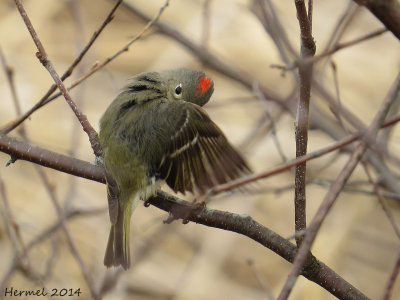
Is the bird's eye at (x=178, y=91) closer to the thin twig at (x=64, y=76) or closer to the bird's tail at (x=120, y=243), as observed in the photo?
the bird's tail at (x=120, y=243)

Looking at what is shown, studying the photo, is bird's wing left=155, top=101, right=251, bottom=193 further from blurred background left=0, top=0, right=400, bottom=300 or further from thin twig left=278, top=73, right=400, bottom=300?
blurred background left=0, top=0, right=400, bottom=300

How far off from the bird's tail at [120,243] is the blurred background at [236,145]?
82.1 inches

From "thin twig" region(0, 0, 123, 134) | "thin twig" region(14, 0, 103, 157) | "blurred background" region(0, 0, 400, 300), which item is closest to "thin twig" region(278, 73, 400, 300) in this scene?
"thin twig" region(14, 0, 103, 157)

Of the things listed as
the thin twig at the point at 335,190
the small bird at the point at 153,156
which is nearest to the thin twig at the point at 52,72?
the small bird at the point at 153,156

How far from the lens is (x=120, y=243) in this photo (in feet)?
6.73

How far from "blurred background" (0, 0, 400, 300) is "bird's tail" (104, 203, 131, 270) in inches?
82.1

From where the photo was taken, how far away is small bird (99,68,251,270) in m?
2.04

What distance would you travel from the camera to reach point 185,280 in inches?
190

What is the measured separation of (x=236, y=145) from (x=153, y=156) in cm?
263

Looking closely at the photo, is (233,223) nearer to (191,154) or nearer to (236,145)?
(191,154)

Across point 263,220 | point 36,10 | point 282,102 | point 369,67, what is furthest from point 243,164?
point 36,10

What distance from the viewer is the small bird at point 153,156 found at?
6.68ft

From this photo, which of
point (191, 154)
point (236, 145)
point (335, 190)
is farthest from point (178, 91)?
point (236, 145)

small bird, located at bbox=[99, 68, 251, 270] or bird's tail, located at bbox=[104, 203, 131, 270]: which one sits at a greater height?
small bird, located at bbox=[99, 68, 251, 270]
